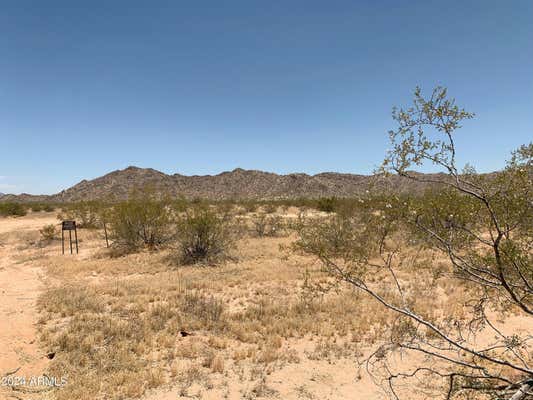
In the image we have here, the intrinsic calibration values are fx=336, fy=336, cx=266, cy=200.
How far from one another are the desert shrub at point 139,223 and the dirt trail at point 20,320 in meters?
3.32

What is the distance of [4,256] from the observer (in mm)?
14133

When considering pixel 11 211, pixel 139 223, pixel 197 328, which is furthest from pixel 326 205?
pixel 11 211

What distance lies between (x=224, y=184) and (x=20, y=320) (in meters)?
67.8

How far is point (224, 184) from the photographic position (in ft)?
242

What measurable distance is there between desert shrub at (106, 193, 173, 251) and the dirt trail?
10.9 ft

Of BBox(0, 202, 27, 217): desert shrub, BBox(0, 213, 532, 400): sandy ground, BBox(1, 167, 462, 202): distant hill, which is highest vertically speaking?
BBox(1, 167, 462, 202): distant hill

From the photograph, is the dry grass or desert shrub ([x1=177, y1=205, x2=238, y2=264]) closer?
the dry grass

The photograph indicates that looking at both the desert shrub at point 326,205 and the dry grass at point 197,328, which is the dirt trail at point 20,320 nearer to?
the dry grass at point 197,328

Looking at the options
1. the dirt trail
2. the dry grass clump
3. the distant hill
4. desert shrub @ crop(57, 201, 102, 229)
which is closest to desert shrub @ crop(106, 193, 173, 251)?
the dirt trail

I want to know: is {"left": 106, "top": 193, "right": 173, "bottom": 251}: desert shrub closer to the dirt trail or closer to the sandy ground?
the dirt trail

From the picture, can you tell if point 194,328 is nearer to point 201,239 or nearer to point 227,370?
point 227,370

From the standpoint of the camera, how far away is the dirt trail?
4816 mm

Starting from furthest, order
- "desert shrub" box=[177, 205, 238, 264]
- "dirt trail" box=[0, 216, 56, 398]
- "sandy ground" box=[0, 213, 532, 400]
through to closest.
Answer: "desert shrub" box=[177, 205, 238, 264] < "dirt trail" box=[0, 216, 56, 398] < "sandy ground" box=[0, 213, 532, 400]

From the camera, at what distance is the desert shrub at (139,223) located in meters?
14.2
